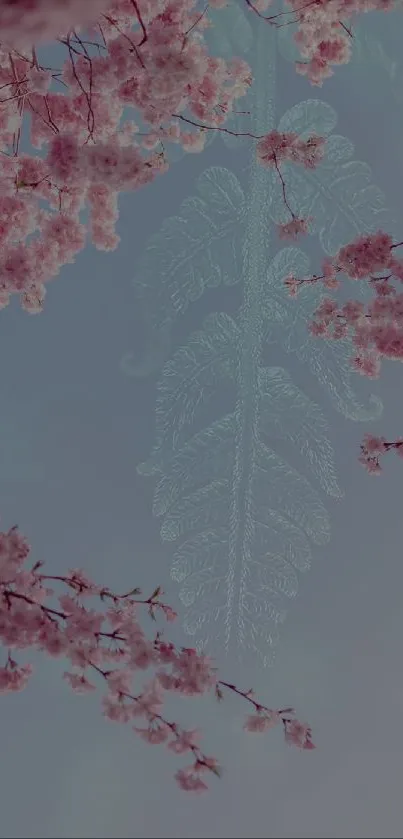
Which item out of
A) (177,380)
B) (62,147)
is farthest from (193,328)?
(62,147)

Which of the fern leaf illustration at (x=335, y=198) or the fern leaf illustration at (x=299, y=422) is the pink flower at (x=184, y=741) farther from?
the fern leaf illustration at (x=335, y=198)

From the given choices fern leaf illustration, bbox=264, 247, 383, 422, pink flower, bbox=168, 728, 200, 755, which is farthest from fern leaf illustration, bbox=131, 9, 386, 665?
pink flower, bbox=168, 728, 200, 755

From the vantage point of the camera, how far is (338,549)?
5.71 m

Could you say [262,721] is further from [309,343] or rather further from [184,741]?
[309,343]

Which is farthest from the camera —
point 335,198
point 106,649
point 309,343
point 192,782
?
point 309,343

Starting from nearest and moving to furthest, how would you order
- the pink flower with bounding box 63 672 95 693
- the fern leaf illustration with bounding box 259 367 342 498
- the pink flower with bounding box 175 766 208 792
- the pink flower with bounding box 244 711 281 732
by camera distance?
the pink flower with bounding box 175 766 208 792, the pink flower with bounding box 63 672 95 693, the pink flower with bounding box 244 711 281 732, the fern leaf illustration with bounding box 259 367 342 498

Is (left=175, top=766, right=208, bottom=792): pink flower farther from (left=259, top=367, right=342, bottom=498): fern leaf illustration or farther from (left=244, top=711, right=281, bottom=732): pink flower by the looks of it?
(left=259, top=367, right=342, bottom=498): fern leaf illustration

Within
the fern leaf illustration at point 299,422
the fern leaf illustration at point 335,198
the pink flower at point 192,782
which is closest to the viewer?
the pink flower at point 192,782

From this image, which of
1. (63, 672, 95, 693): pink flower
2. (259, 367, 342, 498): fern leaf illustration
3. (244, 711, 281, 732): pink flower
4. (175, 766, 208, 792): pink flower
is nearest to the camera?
(175, 766, 208, 792): pink flower

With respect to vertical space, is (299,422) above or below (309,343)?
below

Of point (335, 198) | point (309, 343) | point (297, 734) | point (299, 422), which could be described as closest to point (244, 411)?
point (299, 422)

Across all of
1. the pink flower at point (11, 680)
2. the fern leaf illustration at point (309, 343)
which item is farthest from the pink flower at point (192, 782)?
the fern leaf illustration at point (309, 343)


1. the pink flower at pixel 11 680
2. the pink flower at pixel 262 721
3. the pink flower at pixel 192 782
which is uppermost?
the pink flower at pixel 11 680

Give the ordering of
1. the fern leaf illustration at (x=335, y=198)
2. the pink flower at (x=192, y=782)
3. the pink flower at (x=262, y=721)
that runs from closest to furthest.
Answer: the pink flower at (x=192, y=782) → the pink flower at (x=262, y=721) → the fern leaf illustration at (x=335, y=198)
